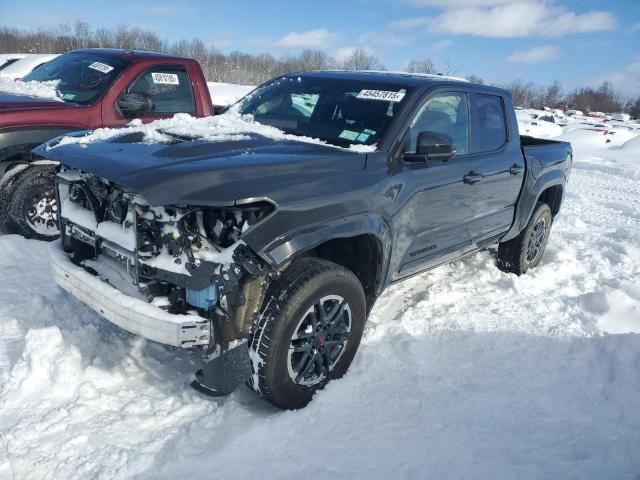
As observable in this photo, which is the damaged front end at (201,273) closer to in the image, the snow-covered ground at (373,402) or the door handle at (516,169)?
the snow-covered ground at (373,402)

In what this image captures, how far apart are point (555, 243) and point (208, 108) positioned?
14.4 feet

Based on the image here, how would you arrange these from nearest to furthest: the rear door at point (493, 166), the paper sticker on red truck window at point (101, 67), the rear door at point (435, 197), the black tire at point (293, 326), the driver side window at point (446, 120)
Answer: the black tire at point (293, 326) < the rear door at point (435, 197) < the driver side window at point (446, 120) < the rear door at point (493, 166) < the paper sticker on red truck window at point (101, 67)

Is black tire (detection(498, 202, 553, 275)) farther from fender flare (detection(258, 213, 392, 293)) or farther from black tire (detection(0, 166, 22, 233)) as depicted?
black tire (detection(0, 166, 22, 233))

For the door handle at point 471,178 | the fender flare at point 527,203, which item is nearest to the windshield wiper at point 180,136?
the door handle at point 471,178

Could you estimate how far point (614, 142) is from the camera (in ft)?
80.3

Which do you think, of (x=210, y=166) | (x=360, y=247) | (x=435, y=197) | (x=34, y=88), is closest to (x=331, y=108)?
(x=435, y=197)

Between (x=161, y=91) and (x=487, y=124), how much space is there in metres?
3.34

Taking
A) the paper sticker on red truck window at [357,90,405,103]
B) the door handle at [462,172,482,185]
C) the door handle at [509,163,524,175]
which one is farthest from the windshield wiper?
the door handle at [509,163,524,175]

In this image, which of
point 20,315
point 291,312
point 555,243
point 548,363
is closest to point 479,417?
point 548,363

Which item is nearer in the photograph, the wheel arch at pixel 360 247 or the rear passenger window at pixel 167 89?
the wheel arch at pixel 360 247

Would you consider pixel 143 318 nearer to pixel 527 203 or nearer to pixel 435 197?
pixel 435 197

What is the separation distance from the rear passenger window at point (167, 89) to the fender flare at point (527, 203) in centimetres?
346

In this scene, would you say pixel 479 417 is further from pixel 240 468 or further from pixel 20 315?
pixel 20 315

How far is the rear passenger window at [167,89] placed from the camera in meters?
5.54
